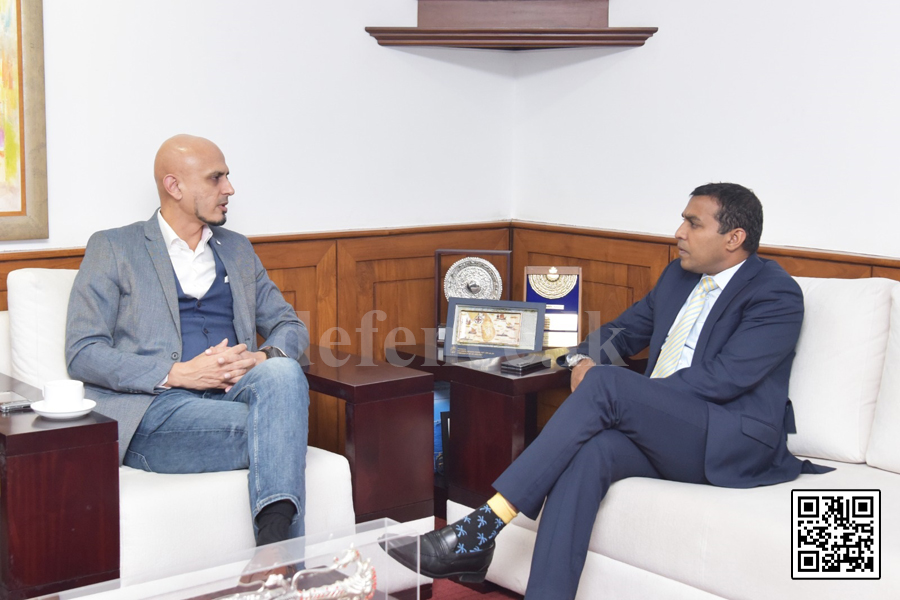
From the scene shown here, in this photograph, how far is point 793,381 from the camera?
2.58m

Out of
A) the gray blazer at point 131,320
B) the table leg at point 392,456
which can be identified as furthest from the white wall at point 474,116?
the table leg at point 392,456

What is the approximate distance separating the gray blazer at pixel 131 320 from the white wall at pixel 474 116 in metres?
0.35

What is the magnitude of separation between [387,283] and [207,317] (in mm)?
1035

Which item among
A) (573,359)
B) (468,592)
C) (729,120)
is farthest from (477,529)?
(729,120)

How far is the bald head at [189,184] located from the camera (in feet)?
9.00

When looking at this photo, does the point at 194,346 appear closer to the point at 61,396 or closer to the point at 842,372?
the point at 61,396

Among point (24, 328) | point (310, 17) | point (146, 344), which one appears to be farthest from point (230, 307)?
point (310, 17)

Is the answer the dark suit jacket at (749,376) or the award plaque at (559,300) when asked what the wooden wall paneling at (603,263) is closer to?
the award plaque at (559,300)

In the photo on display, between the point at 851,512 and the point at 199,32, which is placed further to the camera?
the point at 199,32

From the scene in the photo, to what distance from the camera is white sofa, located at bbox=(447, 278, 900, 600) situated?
2062mm

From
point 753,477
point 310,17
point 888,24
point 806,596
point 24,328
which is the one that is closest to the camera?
point 806,596

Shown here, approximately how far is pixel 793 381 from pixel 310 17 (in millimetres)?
2069

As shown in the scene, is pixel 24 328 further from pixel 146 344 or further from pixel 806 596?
pixel 806 596

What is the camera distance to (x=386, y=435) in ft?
8.51
